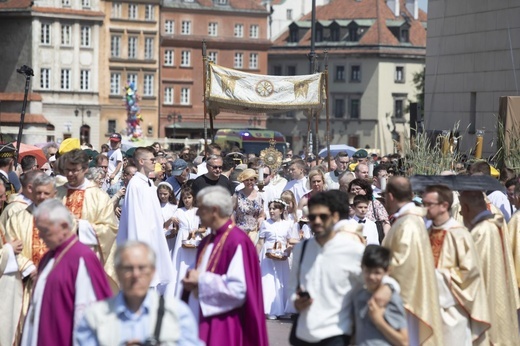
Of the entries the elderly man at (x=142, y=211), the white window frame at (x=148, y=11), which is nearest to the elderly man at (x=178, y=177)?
the elderly man at (x=142, y=211)

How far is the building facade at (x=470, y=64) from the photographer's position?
106 ft

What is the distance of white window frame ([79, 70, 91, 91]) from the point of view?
93812 millimetres

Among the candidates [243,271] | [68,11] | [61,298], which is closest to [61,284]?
[61,298]

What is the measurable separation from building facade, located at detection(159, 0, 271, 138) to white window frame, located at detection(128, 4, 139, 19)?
2.33 meters

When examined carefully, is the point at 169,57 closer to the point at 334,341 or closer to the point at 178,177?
the point at 178,177

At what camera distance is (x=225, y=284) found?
9.31 metres

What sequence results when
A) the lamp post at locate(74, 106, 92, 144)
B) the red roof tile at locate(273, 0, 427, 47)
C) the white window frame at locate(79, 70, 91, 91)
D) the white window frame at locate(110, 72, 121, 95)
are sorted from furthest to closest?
1. the red roof tile at locate(273, 0, 427, 47)
2. the white window frame at locate(110, 72, 121, 95)
3. the white window frame at locate(79, 70, 91, 91)
4. the lamp post at locate(74, 106, 92, 144)

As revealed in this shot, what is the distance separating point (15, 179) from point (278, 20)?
97695mm

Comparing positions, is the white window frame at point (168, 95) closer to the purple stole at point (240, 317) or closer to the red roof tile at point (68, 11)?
the red roof tile at point (68, 11)

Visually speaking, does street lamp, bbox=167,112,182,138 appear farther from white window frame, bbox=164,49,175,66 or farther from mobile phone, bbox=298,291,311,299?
mobile phone, bbox=298,291,311,299

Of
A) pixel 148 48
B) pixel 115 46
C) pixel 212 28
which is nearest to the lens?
pixel 115 46

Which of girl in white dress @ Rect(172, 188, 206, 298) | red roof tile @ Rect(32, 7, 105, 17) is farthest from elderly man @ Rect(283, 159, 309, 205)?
red roof tile @ Rect(32, 7, 105, 17)

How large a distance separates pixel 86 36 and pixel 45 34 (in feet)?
10.1

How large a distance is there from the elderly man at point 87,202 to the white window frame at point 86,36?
82.4 metres
